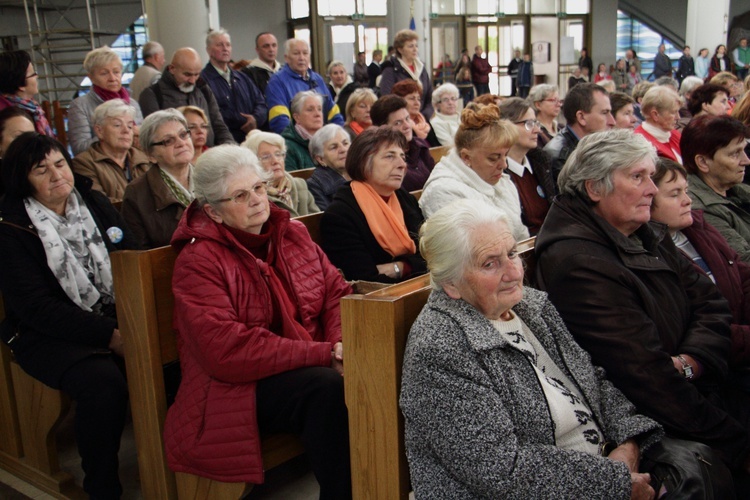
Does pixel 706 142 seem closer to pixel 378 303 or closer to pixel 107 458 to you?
pixel 378 303

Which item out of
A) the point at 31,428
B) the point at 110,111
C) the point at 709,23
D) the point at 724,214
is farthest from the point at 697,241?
the point at 709,23

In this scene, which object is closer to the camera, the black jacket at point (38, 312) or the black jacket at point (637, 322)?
the black jacket at point (637, 322)

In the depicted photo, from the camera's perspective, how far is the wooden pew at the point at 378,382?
184 centimetres

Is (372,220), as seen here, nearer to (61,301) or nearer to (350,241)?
(350,241)


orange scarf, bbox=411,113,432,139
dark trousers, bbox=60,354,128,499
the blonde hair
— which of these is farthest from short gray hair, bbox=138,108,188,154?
orange scarf, bbox=411,113,432,139

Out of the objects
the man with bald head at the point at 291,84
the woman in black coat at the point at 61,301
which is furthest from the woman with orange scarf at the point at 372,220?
the man with bald head at the point at 291,84

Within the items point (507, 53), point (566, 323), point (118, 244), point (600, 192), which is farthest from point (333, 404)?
point (507, 53)

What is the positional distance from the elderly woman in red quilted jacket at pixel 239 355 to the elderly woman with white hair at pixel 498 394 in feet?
1.75

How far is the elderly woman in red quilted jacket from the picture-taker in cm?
221

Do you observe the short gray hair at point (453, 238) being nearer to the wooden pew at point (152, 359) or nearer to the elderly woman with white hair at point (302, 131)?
the wooden pew at point (152, 359)

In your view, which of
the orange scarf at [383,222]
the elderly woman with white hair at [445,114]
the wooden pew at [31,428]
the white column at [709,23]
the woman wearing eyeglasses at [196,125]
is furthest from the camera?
the white column at [709,23]

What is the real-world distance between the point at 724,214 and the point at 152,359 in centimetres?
236

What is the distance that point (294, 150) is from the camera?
15.7 feet

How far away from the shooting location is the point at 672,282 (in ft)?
7.43
